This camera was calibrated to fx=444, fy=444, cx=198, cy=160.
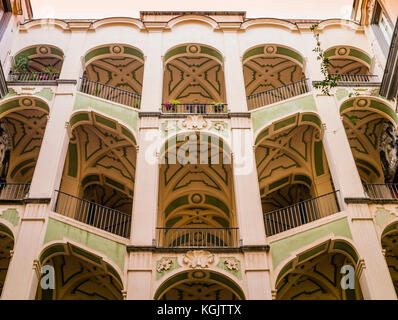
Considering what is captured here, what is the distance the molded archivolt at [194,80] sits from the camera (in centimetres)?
1873

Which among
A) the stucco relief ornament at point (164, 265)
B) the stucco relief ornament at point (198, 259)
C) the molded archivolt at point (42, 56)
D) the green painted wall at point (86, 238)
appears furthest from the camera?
the molded archivolt at point (42, 56)

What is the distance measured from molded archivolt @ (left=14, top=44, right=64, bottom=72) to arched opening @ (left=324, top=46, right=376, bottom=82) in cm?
1082

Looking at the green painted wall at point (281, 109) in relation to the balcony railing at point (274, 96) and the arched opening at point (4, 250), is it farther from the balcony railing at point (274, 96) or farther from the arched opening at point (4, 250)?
the arched opening at point (4, 250)

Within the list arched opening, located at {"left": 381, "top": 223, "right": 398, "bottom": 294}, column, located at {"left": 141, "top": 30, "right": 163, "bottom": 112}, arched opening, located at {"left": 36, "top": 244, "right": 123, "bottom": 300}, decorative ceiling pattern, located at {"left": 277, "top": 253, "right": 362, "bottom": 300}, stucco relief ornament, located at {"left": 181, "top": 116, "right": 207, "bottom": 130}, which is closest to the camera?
arched opening, located at {"left": 381, "top": 223, "right": 398, "bottom": 294}

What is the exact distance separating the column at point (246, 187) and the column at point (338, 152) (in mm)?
2403

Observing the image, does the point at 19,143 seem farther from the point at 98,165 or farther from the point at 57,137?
the point at 57,137

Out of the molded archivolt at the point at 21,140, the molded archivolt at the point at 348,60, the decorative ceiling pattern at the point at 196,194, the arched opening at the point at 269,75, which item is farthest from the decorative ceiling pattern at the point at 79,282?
the molded archivolt at the point at 348,60

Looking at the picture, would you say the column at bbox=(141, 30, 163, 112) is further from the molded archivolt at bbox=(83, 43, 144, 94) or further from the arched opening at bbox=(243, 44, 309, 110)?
the arched opening at bbox=(243, 44, 309, 110)

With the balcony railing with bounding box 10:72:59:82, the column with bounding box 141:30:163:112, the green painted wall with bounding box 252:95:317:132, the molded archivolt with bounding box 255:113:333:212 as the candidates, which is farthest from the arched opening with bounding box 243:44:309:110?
the balcony railing with bounding box 10:72:59:82

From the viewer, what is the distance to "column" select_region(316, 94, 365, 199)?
42.3ft

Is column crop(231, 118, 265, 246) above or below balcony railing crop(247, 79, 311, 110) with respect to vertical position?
below

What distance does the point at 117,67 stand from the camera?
19.0m
